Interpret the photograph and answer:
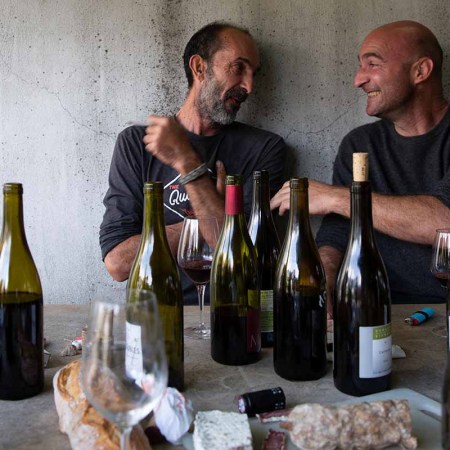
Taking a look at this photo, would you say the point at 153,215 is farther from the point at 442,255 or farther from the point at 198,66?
the point at 198,66

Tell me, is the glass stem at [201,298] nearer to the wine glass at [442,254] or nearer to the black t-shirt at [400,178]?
the wine glass at [442,254]

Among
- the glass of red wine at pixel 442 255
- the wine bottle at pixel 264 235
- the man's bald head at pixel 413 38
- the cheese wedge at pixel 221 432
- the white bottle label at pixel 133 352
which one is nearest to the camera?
the white bottle label at pixel 133 352

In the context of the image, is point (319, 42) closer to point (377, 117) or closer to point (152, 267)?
point (377, 117)

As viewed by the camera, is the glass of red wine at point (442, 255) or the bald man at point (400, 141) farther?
the bald man at point (400, 141)

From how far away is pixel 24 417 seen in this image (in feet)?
2.63

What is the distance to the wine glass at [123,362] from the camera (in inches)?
21.7

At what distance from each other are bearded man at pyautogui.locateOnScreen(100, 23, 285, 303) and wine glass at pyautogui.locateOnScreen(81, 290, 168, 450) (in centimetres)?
137

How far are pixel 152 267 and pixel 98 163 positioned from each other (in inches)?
52.4

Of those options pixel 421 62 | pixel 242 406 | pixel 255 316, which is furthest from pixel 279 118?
pixel 242 406

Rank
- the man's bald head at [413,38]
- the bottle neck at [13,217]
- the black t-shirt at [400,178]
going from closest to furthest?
the bottle neck at [13,217] → the black t-shirt at [400,178] → the man's bald head at [413,38]

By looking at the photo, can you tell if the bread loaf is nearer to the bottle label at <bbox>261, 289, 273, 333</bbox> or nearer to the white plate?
the white plate

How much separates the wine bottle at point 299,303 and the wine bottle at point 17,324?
0.40 m

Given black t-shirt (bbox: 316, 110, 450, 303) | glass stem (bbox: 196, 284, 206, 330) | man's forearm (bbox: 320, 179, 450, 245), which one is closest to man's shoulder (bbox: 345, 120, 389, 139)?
black t-shirt (bbox: 316, 110, 450, 303)

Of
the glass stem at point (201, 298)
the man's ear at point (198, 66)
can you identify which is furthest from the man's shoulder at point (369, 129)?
the glass stem at point (201, 298)
